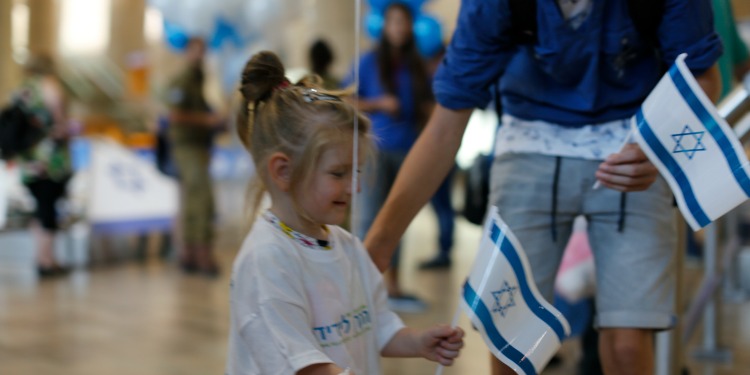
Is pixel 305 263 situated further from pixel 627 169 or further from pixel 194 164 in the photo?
pixel 194 164

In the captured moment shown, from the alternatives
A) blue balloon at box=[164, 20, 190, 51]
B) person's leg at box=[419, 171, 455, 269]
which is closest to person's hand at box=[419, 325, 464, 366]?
person's leg at box=[419, 171, 455, 269]

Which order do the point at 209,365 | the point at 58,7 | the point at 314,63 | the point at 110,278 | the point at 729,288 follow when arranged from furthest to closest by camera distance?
the point at 58,7 → the point at 110,278 → the point at 729,288 → the point at 314,63 → the point at 209,365

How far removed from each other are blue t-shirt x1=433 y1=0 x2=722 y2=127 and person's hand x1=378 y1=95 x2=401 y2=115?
3.05 metres

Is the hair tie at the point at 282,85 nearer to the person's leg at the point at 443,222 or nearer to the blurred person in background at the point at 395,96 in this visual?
the blurred person in background at the point at 395,96

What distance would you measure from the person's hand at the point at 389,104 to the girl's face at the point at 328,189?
3395 mm

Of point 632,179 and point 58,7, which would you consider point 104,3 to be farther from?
point 632,179

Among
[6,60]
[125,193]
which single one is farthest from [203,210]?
[6,60]

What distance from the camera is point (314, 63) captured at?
17.7ft

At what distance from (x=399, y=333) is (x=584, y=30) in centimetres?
69

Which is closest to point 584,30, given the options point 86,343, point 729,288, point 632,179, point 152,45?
point 632,179

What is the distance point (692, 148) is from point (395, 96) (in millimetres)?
3621

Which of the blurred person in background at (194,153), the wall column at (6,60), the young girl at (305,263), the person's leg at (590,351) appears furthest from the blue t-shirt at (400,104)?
the wall column at (6,60)

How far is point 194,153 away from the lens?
22.5ft

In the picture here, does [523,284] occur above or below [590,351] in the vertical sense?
above
